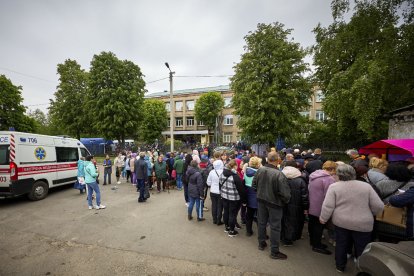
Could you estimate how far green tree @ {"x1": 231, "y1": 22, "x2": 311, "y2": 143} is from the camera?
15.4m

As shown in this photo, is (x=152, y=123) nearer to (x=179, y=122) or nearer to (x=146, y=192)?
(x=179, y=122)

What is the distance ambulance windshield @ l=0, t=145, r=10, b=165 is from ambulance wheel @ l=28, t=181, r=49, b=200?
1343 millimetres

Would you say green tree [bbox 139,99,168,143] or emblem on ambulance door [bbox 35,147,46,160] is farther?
green tree [bbox 139,99,168,143]

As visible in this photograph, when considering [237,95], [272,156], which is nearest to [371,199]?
[272,156]

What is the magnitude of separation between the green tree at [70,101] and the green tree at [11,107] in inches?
157

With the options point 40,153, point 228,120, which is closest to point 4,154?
point 40,153

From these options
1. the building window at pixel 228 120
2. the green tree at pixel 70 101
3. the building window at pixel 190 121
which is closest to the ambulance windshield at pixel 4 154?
the green tree at pixel 70 101

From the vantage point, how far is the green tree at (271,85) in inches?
607

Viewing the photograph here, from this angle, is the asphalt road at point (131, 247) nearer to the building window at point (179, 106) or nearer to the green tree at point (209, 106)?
the green tree at point (209, 106)

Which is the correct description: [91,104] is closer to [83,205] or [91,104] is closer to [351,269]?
[83,205]

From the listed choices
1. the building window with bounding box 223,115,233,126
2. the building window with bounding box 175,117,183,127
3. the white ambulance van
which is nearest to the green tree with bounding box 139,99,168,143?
the building window with bounding box 175,117,183,127

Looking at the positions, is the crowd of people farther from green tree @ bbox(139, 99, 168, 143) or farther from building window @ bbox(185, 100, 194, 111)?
building window @ bbox(185, 100, 194, 111)

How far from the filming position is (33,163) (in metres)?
7.39

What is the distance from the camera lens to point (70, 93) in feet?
88.5
